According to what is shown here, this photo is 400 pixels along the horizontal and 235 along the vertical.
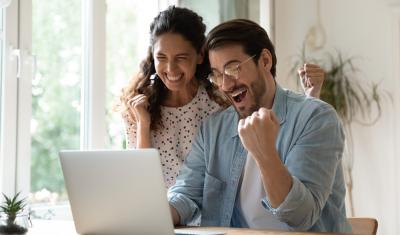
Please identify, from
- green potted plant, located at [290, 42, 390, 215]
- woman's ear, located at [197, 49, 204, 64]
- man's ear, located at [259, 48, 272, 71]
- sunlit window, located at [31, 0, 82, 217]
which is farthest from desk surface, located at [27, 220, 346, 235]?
green potted plant, located at [290, 42, 390, 215]

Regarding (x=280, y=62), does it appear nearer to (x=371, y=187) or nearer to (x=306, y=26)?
(x=306, y=26)

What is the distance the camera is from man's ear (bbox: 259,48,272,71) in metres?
1.82

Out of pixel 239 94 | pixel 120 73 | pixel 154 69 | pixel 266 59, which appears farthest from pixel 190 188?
pixel 120 73

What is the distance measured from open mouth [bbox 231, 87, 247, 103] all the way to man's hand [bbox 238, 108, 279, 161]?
22 cm

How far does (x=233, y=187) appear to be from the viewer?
1796mm

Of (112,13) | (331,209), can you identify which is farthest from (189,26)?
(112,13)

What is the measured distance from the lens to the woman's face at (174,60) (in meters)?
2.22

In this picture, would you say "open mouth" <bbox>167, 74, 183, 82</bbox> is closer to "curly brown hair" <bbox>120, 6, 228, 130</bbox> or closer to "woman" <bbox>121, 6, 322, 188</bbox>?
"woman" <bbox>121, 6, 322, 188</bbox>

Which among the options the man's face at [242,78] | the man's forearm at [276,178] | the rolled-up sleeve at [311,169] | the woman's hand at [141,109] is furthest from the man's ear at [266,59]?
the woman's hand at [141,109]

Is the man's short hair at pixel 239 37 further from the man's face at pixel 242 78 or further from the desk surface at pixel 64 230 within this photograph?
the desk surface at pixel 64 230

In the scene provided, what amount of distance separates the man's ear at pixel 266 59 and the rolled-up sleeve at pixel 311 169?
0.72ft

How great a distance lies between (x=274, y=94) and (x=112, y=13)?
1.68 metres

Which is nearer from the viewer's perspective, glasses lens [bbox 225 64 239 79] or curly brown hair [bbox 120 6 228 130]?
glasses lens [bbox 225 64 239 79]

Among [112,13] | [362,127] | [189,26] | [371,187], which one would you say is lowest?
[371,187]
